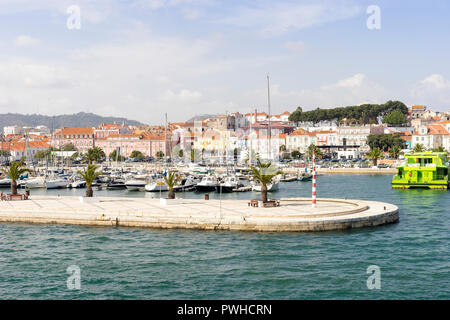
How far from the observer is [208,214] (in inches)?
1101

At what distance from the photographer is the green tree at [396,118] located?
159m

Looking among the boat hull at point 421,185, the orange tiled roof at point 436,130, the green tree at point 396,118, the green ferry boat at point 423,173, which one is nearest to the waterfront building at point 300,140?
the green tree at point 396,118

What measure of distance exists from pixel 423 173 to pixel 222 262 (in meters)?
40.0

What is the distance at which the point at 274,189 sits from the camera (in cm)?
5891

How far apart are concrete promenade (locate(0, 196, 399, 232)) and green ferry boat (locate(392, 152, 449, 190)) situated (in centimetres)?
2499

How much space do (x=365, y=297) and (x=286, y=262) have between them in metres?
4.65

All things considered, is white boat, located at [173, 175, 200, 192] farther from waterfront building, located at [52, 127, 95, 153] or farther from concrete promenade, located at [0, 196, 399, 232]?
waterfront building, located at [52, 127, 95, 153]

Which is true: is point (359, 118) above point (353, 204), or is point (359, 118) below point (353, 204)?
above

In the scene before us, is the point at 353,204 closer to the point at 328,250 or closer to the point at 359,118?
the point at 328,250

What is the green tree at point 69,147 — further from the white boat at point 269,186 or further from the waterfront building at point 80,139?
the white boat at point 269,186

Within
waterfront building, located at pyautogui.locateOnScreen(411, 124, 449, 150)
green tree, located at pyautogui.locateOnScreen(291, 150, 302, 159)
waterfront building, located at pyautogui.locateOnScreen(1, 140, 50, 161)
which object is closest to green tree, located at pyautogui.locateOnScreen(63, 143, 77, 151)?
waterfront building, located at pyautogui.locateOnScreen(1, 140, 50, 161)

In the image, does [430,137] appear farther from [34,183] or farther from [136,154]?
[34,183]
